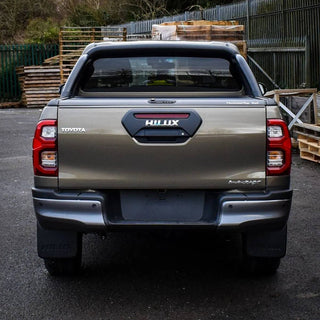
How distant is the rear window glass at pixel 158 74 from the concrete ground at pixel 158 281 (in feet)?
4.87

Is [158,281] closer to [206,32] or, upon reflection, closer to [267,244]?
[267,244]

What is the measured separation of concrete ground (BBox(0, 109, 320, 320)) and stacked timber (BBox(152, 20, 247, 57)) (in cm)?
1039

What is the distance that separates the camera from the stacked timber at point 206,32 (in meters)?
16.8

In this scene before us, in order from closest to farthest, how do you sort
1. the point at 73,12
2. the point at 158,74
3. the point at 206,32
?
the point at 158,74 → the point at 206,32 → the point at 73,12

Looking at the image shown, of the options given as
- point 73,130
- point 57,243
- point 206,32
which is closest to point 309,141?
point 206,32

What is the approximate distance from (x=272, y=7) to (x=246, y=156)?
15348 mm

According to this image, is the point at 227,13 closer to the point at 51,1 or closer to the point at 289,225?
the point at 289,225

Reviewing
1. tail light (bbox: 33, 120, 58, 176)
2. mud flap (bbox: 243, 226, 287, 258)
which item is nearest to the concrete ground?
mud flap (bbox: 243, 226, 287, 258)

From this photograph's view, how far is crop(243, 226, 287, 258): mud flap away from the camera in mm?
4633

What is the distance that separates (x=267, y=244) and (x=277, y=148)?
76 cm

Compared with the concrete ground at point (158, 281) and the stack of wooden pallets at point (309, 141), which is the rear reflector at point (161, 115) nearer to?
the concrete ground at point (158, 281)

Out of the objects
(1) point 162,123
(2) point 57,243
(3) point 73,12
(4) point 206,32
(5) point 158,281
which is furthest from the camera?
(3) point 73,12

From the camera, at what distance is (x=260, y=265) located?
4.93 meters

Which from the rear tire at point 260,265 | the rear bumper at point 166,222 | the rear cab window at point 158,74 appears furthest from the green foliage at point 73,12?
the rear bumper at point 166,222
